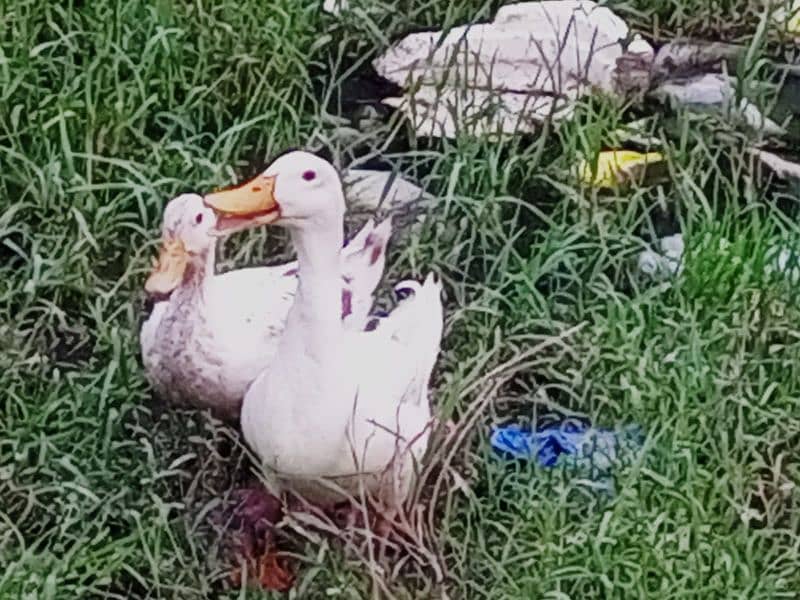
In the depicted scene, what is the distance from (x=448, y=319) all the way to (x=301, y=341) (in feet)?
0.32

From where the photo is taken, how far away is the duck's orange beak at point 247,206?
118 centimetres

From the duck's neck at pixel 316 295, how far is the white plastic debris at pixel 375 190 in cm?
4

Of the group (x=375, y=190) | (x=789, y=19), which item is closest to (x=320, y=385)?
(x=375, y=190)

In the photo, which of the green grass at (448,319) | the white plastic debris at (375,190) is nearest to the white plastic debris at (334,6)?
the green grass at (448,319)

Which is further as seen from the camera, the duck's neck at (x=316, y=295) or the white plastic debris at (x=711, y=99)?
the white plastic debris at (x=711, y=99)

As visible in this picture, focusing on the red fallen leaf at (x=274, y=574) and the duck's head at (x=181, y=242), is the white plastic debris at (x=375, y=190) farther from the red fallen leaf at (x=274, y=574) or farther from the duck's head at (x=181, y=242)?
the red fallen leaf at (x=274, y=574)

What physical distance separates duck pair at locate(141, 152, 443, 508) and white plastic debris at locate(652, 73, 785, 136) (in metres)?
0.21

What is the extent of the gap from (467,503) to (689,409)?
0.48ft

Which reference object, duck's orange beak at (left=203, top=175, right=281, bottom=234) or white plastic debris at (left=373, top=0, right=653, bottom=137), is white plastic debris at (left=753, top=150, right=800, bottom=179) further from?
duck's orange beak at (left=203, top=175, right=281, bottom=234)

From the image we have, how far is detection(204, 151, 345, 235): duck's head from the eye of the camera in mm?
1177

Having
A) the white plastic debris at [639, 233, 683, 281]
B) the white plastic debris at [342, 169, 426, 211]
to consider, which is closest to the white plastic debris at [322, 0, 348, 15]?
the white plastic debris at [342, 169, 426, 211]

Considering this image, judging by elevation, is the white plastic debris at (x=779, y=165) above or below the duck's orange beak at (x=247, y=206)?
below

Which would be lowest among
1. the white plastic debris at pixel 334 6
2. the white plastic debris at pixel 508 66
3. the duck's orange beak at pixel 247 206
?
the duck's orange beak at pixel 247 206

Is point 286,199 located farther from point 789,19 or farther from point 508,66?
point 789,19
